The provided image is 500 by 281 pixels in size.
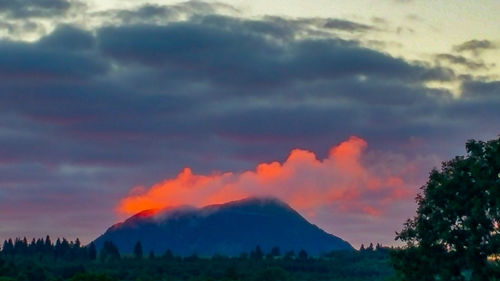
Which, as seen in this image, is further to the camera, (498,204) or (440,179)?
(440,179)

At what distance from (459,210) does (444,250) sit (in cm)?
368

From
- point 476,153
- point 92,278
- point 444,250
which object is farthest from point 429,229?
point 92,278

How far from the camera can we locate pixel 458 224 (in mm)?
78062

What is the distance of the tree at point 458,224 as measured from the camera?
75312 millimetres

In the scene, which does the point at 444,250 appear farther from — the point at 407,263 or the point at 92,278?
the point at 92,278

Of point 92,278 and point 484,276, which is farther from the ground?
point 92,278

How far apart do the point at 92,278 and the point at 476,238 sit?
130040mm

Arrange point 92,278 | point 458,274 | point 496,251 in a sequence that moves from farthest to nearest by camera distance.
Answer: point 92,278, point 458,274, point 496,251

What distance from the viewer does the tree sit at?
75.3m

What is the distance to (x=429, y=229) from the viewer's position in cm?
7975

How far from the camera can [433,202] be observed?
262 feet

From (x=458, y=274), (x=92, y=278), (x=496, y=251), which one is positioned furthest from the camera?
(x=92, y=278)

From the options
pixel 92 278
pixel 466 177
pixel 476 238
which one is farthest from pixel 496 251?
pixel 92 278

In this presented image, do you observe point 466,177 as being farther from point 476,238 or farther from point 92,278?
point 92,278
